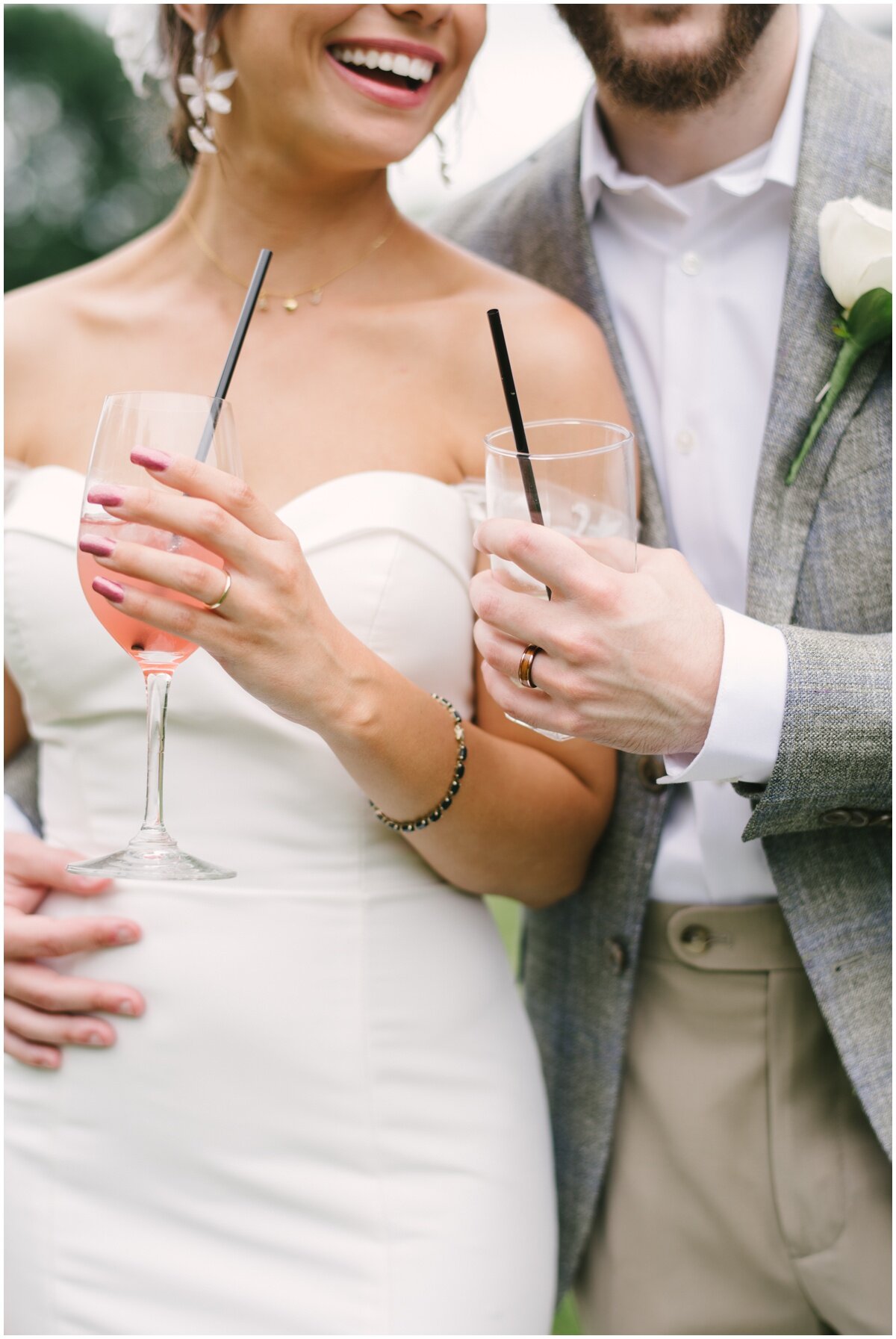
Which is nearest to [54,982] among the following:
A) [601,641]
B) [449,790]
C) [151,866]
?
[151,866]

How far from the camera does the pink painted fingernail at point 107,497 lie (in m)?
1.42

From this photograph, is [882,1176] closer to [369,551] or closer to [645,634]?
[645,634]

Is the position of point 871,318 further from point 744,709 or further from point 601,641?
point 601,641

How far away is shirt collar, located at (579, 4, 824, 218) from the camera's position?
2270 millimetres

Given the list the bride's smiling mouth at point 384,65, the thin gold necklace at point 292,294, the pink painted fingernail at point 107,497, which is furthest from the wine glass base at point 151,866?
the bride's smiling mouth at point 384,65

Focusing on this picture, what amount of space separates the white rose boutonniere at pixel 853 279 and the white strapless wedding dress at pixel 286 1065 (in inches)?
24.7

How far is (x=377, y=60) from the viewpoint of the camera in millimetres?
2070

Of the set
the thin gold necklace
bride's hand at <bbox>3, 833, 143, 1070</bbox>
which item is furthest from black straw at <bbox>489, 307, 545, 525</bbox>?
bride's hand at <bbox>3, 833, 143, 1070</bbox>

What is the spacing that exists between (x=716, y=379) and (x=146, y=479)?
1.14m

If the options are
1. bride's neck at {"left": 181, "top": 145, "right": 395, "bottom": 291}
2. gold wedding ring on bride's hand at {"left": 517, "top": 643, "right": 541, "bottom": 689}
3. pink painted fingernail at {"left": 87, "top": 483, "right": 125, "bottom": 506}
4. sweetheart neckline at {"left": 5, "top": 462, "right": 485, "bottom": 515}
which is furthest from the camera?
bride's neck at {"left": 181, "top": 145, "right": 395, "bottom": 291}

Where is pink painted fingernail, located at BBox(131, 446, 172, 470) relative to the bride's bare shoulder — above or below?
below

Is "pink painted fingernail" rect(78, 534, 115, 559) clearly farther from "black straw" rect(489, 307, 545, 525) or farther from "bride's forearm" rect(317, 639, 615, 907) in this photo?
"black straw" rect(489, 307, 545, 525)

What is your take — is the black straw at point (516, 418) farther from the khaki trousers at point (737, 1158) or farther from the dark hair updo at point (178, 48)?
the dark hair updo at point (178, 48)

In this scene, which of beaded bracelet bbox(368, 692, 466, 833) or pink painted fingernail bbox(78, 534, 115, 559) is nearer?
pink painted fingernail bbox(78, 534, 115, 559)
